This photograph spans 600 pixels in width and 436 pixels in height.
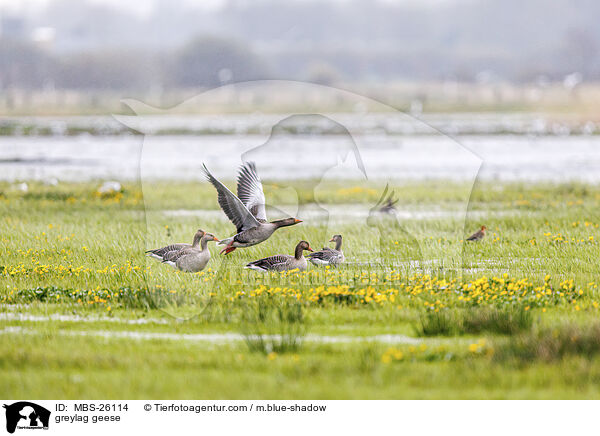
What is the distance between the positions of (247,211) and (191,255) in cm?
124

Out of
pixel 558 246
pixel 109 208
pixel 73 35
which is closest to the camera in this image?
pixel 558 246

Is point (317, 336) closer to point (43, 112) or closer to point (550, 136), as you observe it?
point (550, 136)

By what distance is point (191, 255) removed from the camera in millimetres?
10367

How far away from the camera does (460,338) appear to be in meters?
9.05

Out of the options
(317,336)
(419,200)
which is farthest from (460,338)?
(419,200)

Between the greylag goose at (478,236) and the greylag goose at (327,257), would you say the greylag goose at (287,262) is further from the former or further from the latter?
the greylag goose at (478,236)

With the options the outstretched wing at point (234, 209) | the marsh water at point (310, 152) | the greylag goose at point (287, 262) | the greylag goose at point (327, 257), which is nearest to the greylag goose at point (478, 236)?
the marsh water at point (310, 152)

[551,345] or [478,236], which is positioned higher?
[478,236]

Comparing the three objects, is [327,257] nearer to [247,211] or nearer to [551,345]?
[247,211]

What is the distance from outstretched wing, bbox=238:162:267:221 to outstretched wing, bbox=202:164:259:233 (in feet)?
0.81
